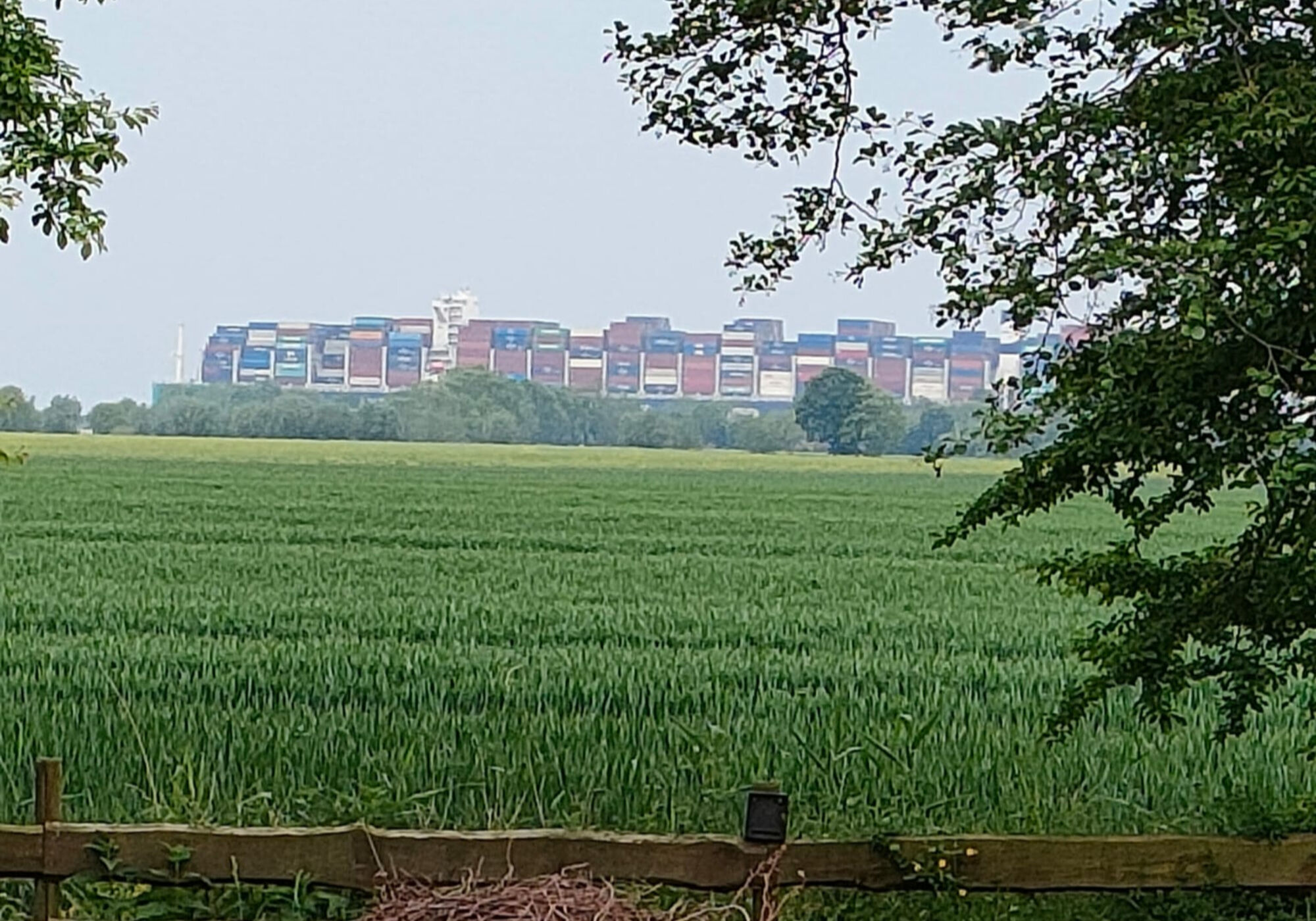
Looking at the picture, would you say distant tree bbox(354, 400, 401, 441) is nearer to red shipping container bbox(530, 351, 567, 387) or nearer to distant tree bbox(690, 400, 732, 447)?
distant tree bbox(690, 400, 732, 447)

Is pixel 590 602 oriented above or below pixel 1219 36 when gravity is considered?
below

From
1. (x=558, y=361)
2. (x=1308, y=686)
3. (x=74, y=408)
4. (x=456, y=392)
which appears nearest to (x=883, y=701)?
(x=1308, y=686)

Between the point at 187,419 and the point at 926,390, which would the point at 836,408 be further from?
the point at 187,419

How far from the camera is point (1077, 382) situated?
14.6 ft

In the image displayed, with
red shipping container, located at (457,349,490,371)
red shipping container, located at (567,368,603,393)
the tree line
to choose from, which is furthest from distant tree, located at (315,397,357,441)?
red shipping container, located at (567,368,603,393)

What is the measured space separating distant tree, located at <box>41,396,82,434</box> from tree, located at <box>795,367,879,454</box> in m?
49.6

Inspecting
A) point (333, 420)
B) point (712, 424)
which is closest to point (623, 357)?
point (712, 424)

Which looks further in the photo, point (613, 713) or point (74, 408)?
point (74, 408)

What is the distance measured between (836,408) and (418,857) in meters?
14.1

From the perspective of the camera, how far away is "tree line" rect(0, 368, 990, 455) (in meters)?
52.2

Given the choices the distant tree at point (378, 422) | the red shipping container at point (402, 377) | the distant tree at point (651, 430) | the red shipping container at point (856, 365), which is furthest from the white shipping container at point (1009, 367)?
the distant tree at point (378, 422)

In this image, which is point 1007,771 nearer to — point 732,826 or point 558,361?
point 732,826

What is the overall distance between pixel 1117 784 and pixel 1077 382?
12.0 feet

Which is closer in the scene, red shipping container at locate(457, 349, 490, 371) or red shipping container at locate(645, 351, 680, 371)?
red shipping container at locate(645, 351, 680, 371)
